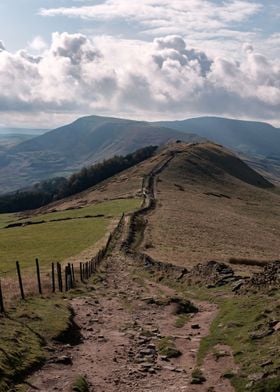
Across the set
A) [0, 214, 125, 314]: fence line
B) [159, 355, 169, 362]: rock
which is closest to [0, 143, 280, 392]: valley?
[159, 355, 169, 362]: rock

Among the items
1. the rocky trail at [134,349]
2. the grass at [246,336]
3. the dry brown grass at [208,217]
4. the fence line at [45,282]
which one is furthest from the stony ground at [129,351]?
the dry brown grass at [208,217]

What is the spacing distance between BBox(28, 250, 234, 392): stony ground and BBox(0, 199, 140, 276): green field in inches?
783

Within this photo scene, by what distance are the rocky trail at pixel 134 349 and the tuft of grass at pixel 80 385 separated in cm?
17

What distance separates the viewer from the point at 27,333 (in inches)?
852

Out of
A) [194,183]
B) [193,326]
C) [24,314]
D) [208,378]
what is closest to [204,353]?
[208,378]

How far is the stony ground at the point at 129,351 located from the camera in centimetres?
1786

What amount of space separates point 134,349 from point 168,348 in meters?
1.58

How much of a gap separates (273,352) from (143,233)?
50107 millimetres

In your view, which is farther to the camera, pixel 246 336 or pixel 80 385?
pixel 246 336

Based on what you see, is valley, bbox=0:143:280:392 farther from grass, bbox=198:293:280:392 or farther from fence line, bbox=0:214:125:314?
fence line, bbox=0:214:125:314

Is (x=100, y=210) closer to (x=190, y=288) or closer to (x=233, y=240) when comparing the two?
(x=233, y=240)

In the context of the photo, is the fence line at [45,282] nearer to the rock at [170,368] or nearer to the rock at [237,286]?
the rock at [170,368]

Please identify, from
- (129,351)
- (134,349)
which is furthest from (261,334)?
(129,351)

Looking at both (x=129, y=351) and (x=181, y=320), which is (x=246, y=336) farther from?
(x=181, y=320)
